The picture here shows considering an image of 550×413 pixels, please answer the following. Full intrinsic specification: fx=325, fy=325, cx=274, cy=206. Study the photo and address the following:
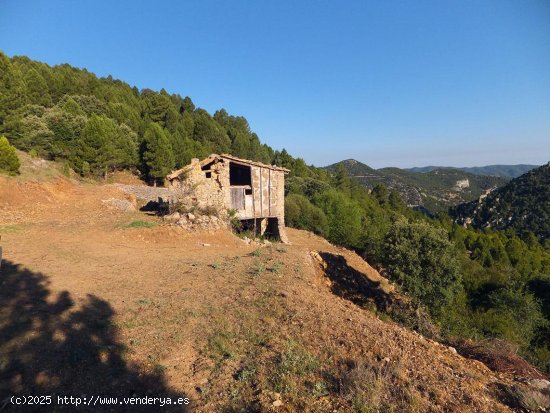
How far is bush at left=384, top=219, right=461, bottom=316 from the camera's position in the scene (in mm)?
13234

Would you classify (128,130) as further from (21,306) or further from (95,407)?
A: (95,407)

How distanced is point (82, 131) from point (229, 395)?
117 ft

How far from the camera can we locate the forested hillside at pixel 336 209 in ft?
44.7

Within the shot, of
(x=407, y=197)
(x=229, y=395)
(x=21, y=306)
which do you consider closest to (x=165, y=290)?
(x=21, y=306)

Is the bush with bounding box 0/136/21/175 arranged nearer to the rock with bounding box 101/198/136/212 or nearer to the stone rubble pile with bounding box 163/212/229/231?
the rock with bounding box 101/198/136/212

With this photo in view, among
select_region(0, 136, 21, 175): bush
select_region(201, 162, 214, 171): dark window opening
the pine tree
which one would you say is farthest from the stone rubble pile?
the pine tree

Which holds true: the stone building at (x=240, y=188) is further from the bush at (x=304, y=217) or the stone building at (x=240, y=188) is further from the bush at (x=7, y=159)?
the bush at (x=7, y=159)

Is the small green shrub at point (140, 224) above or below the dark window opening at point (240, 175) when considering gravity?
below

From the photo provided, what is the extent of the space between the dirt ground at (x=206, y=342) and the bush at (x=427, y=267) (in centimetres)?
445

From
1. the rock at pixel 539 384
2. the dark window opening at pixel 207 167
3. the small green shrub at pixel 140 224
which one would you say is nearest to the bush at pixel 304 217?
the dark window opening at pixel 207 167

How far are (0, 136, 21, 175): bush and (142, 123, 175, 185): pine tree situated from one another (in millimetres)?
18120

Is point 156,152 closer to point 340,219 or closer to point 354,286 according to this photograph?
point 340,219

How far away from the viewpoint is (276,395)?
15.7 ft

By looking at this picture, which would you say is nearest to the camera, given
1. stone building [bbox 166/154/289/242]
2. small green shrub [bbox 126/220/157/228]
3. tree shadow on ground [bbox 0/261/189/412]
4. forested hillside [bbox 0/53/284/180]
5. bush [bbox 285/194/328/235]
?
tree shadow on ground [bbox 0/261/189/412]
